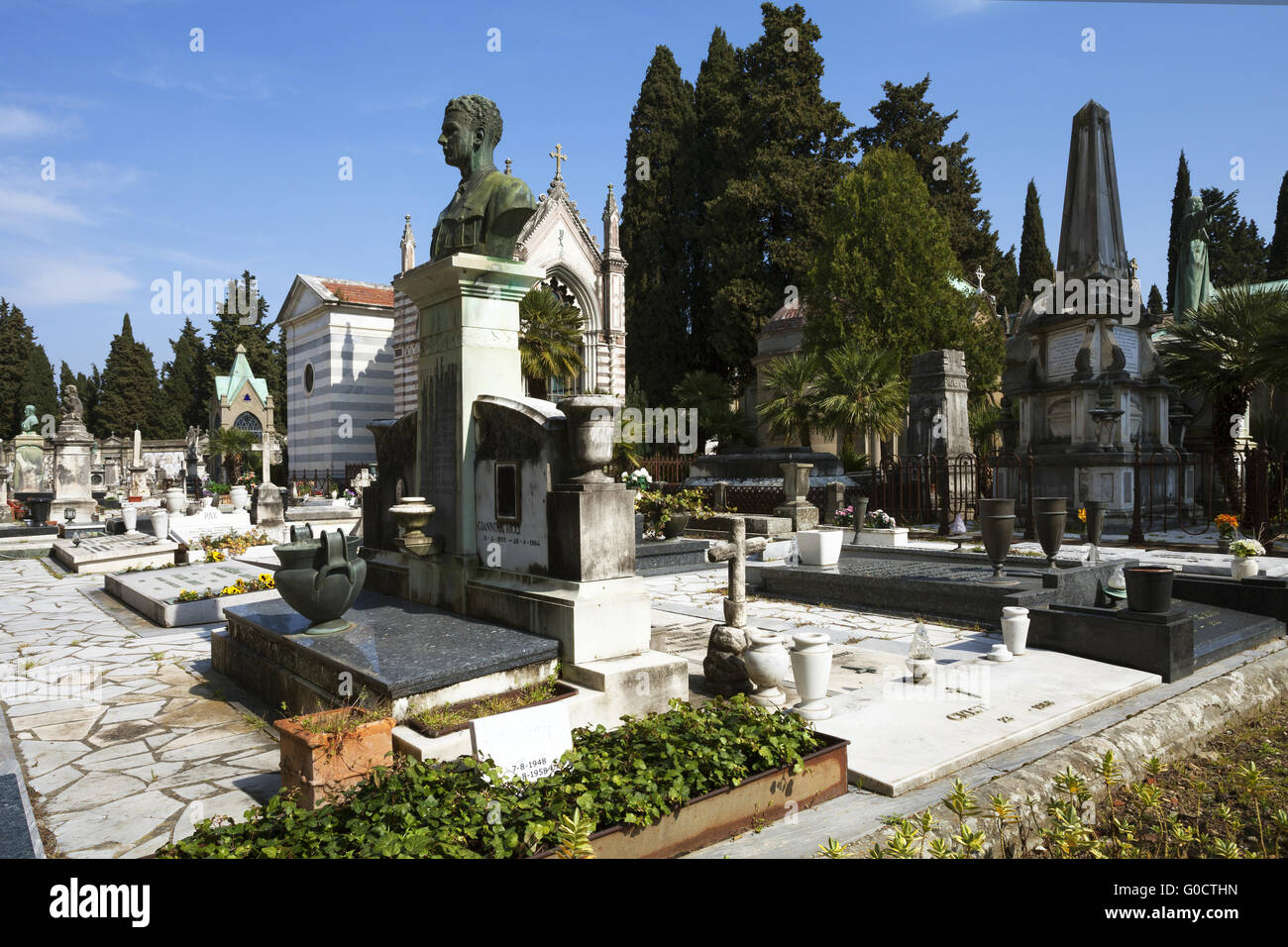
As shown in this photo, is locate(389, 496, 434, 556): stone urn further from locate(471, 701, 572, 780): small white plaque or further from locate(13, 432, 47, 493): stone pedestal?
locate(13, 432, 47, 493): stone pedestal

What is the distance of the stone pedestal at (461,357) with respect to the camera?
6895mm

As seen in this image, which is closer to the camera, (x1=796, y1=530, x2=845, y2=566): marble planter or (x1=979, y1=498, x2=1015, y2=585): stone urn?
(x1=979, y1=498, x2=1015, y2=585): stone urn

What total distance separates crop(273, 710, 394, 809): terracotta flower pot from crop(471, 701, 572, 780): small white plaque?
644 millimetres

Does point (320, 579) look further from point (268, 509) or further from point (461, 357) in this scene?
point (268, 509)

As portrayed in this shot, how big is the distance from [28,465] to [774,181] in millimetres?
30758

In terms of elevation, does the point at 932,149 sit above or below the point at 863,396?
above

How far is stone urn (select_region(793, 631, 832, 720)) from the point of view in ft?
16.9

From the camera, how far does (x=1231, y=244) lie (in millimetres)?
47031

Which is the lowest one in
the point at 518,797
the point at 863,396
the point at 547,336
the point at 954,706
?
the point at 954,706

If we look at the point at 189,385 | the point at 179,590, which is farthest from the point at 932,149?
the point at 189,385

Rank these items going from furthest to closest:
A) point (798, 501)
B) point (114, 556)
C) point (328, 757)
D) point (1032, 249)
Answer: point (1032, 249)
point (798, 501)
point (114, 556)
point (328, 757)

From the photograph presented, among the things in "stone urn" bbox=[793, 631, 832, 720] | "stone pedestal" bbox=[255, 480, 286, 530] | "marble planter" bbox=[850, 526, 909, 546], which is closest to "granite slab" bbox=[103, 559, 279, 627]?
"stone urn" bbox=[793, 631, 832, 720]

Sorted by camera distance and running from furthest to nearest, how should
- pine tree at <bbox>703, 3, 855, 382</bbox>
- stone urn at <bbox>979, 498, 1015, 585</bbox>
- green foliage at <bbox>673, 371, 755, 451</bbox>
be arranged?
pine tree at <bbox>703, 3, 855, 382</bbox> → green foliage at <bbox>673, 371, 755, 451</bbox> → stone urn at <bbox>979, 498, 1015, 585</bbox>
